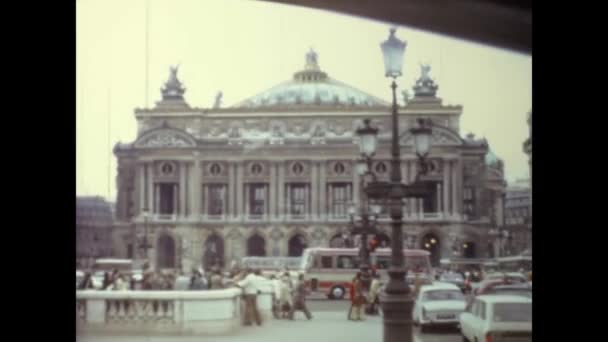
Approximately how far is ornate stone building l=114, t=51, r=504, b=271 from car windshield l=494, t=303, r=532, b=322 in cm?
88

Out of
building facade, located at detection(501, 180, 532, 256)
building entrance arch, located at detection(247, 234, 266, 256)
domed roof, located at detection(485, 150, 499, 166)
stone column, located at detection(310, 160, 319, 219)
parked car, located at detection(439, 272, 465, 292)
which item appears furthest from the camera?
stone column, located at detection(310, 160, 319, 219)

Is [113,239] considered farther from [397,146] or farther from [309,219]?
[397,146]

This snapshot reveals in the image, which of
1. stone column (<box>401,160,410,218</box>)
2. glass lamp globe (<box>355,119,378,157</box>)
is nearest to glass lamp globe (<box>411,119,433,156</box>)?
glass lamp globe (<box>355,119,378,157</box>)

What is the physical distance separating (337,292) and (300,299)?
41 cm

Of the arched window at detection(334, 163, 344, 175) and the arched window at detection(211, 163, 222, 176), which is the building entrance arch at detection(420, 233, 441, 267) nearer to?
the arched window at detection(334, 163, 344, 175)

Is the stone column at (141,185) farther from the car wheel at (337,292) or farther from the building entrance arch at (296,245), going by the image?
the car wheel at (337,292)

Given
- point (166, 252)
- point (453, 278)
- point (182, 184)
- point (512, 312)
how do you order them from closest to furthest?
point (512, 312), point (453, 278), point (166, 252), point (182, 184)

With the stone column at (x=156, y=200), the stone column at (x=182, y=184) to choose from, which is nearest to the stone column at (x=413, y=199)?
the stone column at (x=182, y=184)

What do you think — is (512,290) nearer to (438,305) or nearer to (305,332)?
(438,305)

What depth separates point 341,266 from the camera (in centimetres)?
715

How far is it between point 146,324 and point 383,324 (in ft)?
4.98

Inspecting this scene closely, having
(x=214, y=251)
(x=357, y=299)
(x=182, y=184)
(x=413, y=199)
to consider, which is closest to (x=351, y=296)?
(x=357, y=299)

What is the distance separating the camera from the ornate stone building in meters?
6.80

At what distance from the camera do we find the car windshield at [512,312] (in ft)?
19.1
